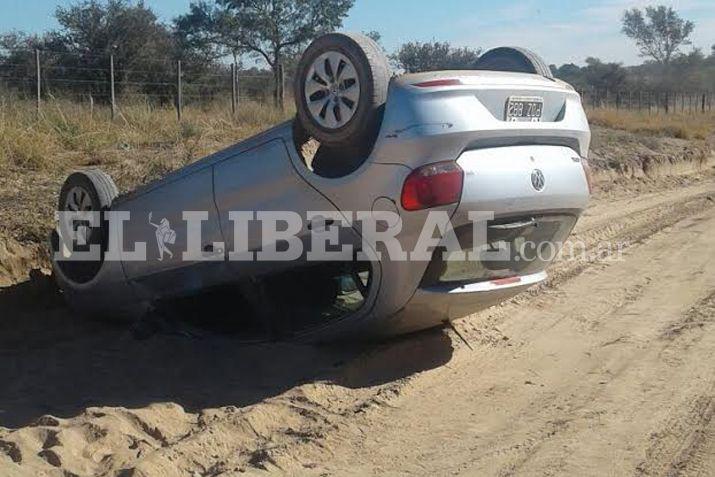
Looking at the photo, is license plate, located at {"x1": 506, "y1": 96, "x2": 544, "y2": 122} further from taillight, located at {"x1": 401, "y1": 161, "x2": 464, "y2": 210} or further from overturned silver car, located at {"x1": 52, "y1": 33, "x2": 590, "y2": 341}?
taillight, located at {"x1": 401, "y1": 161, "x2": 464, "y2": 210}

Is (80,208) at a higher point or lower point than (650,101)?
lower

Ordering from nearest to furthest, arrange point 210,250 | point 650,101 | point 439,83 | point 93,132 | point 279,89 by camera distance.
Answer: point 439,83
point 210,250
point 93,132
point 279,89
point 650,101

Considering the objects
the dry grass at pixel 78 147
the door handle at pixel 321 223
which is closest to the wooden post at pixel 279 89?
the dry grass at pixel 78 147

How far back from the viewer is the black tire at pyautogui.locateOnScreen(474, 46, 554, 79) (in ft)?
18.5

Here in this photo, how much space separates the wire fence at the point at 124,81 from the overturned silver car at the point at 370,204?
29.6ft

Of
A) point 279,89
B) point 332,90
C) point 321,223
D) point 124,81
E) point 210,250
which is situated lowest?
point 210,250

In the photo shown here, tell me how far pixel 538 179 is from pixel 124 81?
15.6 meters

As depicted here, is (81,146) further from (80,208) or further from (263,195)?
(263,195)

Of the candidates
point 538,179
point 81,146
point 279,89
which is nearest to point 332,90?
point 538,179

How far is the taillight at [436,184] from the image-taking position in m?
4.53

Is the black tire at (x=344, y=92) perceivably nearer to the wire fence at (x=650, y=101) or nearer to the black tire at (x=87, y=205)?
the black tire at (x=87, y=205)

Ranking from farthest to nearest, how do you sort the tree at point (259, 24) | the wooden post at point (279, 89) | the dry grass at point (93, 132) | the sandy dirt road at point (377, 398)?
the tree at point (259, 24) → the wooden post at point (279, 89) → the dry grass at point (93, 132) → the sandy dirt road at point (377, 398)

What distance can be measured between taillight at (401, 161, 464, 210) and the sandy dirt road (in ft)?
3.84

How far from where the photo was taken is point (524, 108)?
4961 mm
